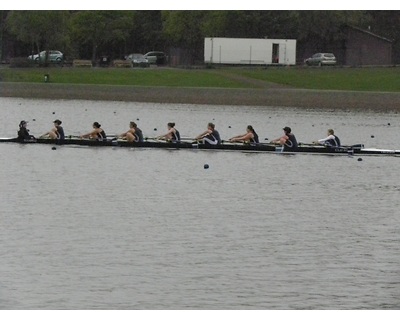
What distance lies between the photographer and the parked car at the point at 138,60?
235ft

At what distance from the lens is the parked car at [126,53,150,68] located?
71.5 meters

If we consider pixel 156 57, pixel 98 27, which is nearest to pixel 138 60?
pixel 156 57

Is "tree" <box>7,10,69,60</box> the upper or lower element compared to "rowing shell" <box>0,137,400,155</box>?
upper

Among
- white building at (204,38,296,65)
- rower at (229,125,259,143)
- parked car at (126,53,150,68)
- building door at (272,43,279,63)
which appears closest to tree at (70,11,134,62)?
parked car at (126,53,150,68)

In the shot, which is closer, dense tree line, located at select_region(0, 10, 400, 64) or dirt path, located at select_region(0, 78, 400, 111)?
dirt path, located at select_region(0, 78, 400, 111)

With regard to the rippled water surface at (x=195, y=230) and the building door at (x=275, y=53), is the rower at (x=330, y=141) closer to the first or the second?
the rippled water surface at (x=195, y=230)

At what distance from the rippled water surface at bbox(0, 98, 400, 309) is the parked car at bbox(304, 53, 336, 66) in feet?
101

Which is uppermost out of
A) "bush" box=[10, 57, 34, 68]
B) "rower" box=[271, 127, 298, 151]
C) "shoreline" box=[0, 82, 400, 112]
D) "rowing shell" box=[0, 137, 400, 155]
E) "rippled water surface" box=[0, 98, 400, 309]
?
"bush" box=[10, 57, 34, 68]

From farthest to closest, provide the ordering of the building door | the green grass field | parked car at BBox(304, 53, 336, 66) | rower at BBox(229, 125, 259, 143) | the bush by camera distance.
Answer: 1. the building door
2. parked car at BBox(304, 53, 336, 66)
3. the bush
4. the green grass field
5. rower at BBox(229, 125, 259, 143)

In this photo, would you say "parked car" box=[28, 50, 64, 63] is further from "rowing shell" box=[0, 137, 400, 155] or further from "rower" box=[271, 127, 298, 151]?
"rower" box=[271, 127, 298, 151]

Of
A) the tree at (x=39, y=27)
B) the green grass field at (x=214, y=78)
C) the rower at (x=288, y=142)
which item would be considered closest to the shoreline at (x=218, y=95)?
the green grass field at (x=214, y=78)

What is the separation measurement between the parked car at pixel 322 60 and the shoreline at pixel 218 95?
11100mm
